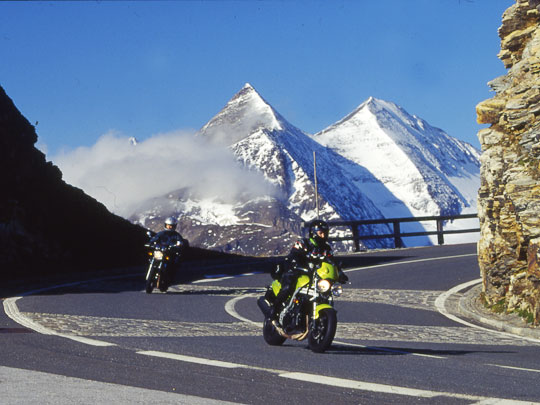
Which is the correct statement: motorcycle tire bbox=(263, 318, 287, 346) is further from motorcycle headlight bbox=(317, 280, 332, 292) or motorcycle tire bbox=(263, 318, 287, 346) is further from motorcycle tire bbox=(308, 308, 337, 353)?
motorcycle headlight bbox=(317, 280, 332, 292)

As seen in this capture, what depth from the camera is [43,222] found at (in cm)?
3091

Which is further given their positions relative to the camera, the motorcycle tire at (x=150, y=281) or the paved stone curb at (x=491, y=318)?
the motorcycle tire at (x=150, y=281)

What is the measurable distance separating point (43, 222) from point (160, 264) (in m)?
13.0

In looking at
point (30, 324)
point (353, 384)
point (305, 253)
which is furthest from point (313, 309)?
point (30, 324)

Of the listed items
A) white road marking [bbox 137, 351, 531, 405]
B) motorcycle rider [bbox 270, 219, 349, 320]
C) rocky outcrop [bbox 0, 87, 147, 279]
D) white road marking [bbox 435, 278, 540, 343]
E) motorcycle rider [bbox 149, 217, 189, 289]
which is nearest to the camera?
white road marking [bbox 137, 351, 531, 405]

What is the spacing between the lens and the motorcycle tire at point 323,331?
9531mm

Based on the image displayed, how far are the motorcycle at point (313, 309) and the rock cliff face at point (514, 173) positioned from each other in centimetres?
567

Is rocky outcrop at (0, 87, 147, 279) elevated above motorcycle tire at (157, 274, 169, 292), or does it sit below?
above

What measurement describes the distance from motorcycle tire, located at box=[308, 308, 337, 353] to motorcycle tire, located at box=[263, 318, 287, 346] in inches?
27.6

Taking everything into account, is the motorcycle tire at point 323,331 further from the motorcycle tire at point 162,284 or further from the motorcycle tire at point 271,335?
the motorcycle tire at point 162,284

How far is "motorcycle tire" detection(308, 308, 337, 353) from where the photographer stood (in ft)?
31.3

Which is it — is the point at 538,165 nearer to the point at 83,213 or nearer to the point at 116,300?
the point at 116,300

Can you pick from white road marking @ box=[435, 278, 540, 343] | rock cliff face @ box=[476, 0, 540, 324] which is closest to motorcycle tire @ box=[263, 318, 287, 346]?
white road marking @ box=[435, 278, 540, 343]

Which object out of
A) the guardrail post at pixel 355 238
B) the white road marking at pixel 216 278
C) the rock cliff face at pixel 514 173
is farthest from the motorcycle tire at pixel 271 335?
the guardrail post at pixel 355 238
